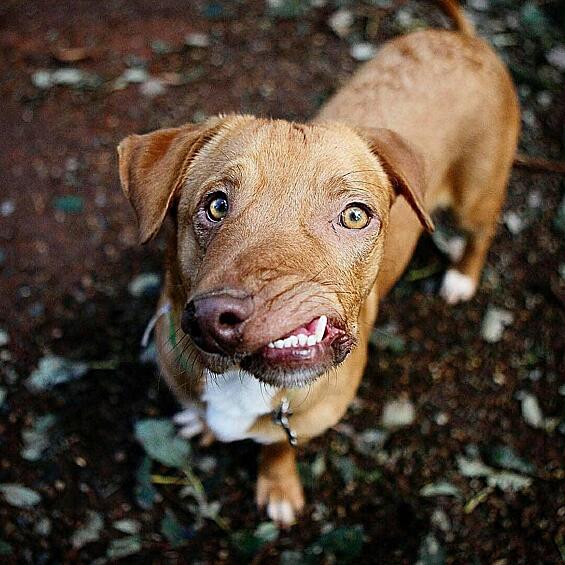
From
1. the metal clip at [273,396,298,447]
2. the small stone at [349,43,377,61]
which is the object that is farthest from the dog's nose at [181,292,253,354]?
the small stone at [349,43,377,61]

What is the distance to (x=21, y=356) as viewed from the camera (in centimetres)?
404

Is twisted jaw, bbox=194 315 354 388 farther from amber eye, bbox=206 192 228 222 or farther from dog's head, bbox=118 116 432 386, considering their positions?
amber eye, bbox=206 192 228 222

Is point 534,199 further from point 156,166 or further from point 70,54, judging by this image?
point 70,54

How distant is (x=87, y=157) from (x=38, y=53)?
1063 mm

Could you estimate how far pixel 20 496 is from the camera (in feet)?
11.7

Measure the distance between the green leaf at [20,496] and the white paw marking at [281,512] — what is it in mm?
1194

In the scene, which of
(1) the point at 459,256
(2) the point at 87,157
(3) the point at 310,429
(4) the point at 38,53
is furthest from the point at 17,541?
(4) the point at 38,53

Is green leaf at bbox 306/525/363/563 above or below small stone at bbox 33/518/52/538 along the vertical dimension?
above

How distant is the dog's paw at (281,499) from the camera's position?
11.9 feet

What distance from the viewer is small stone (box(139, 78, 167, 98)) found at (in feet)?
16.7

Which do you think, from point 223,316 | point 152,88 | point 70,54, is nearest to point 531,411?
point 223,316

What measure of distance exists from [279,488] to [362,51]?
136 inches

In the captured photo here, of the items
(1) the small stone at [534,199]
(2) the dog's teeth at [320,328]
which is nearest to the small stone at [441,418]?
(1) the small stone at [534,199]

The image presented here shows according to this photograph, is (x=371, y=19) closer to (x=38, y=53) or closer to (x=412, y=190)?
(x=38, y=53)
